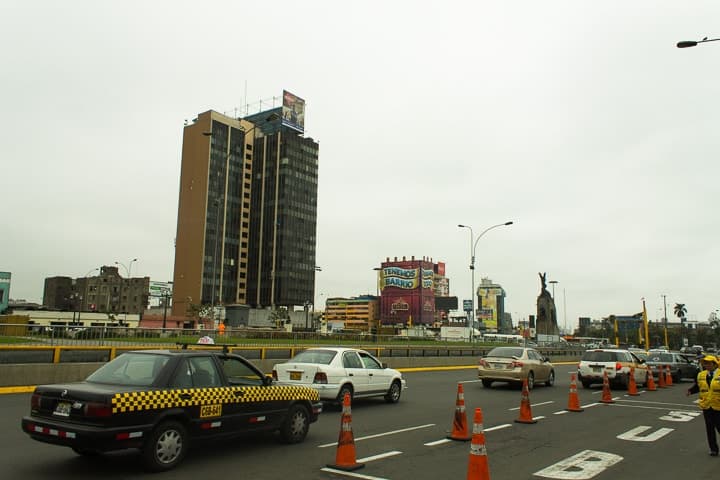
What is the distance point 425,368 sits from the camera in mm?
31656

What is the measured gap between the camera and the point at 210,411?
784 centimetres

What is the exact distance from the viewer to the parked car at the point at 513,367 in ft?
66.3

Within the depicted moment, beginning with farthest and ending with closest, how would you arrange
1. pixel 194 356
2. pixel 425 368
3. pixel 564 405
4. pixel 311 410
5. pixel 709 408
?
1. pixel 425 368
2. pixel 564 405
3. pixel 311 410
4. pixel 709 408
5. pixel 194 356

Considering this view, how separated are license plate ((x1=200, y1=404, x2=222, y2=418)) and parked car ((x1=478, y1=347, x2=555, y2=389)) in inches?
564

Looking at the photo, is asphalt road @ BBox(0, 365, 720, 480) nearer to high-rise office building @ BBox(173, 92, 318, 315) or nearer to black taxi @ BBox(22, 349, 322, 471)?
black taxi @ BBox(22, 349, 322, 471)

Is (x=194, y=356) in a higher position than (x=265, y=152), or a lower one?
lower

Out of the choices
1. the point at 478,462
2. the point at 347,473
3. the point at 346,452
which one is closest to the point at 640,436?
the point at 478,462

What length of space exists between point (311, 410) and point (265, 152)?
438 ft

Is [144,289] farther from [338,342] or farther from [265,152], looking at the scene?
[338,342]

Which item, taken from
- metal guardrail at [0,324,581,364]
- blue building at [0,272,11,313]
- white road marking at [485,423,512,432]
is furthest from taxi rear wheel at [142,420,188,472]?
blue building at [0,272,11,313]

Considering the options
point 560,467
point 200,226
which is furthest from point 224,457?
point 200,226

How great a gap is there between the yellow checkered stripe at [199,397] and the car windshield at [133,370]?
0.31 meters

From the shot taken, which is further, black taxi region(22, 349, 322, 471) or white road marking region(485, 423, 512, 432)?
white road marking region(485, 423, 512, 432)

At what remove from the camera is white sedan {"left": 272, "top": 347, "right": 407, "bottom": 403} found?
13.4 m
